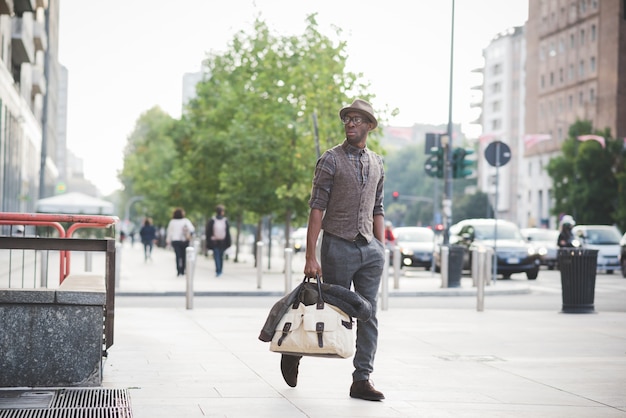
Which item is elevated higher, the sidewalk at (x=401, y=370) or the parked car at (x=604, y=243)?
the parked car at (x=604, y=243)

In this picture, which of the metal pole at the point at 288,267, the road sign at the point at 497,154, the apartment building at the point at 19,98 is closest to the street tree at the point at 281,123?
the road sign at the point at 497,154

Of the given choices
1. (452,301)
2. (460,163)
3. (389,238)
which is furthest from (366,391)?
(389,238)

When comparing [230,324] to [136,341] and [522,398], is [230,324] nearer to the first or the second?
[136,341]

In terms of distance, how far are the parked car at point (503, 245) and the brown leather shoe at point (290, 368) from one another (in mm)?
22217

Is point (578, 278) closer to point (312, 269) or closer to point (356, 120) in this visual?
point (356, 120)

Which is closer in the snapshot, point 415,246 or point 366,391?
point 366,391

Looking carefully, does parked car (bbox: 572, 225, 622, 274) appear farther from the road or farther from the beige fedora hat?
the beige fedora hat

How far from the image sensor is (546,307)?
2033 cm

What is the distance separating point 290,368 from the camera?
8508mm

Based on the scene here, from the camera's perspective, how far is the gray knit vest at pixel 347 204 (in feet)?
26.7

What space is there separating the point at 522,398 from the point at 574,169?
65.4 m

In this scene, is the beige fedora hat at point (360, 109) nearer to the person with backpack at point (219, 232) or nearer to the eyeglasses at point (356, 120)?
the eyeglasses at point (356, 120)

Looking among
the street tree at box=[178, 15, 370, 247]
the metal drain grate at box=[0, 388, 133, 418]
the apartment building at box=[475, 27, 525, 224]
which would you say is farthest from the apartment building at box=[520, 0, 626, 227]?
the metal drain grate at box=[0, 388, 133, 418]

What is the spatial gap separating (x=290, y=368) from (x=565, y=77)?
93.7 meters
